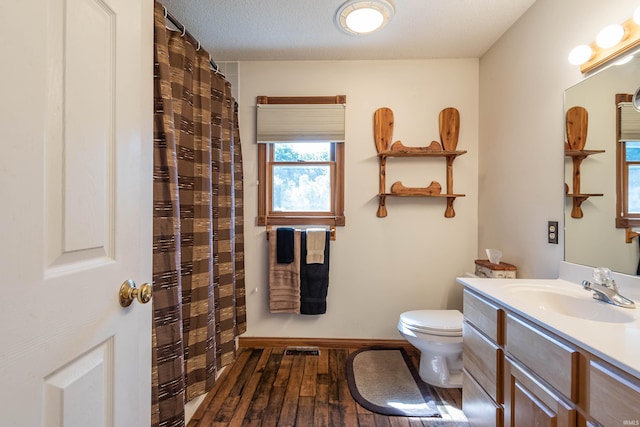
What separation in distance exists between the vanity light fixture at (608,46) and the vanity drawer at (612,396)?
4.11 ft

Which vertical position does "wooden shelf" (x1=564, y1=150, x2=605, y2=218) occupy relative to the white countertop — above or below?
above

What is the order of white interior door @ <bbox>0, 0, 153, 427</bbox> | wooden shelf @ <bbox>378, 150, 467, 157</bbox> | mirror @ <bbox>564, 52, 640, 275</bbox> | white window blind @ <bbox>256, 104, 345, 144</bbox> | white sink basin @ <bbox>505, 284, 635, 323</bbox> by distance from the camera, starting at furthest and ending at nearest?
white window blind @ <bbox>256, 104, 345, 144</bbox>, wooden shelf @ <bbox>378, 150, 467, 157</bbox>, mirror @ <bbox>564, 52, 640, 275</bbox>, white sink basin @ <bbox>505, 284, 635, 323</bbox>, white interior door @ <bbox>0, 0, 153, 427</bbox>

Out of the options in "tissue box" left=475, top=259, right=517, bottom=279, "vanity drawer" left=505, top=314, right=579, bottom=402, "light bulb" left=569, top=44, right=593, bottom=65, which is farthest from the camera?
"tissue box" left=475, top=259, right=517, bottom=279

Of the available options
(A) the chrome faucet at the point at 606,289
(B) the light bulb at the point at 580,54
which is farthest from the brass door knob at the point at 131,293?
(B) the light bulb at the point at 580,54

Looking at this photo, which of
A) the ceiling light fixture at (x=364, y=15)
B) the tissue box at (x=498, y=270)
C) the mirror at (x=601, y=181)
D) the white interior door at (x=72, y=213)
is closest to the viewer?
the white interior door at (x=72, y=213)

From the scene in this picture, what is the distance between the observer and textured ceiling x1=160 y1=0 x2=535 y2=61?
1.67 metres

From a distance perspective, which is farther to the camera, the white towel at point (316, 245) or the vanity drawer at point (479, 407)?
the white towel at point (316, 245)

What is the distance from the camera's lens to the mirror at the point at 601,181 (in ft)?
3.73

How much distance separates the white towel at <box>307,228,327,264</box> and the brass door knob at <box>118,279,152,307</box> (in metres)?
1.47

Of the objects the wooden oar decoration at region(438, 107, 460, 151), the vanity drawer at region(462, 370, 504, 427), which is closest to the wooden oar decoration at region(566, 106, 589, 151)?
the wooden oar decoration at region(438, 107, 460, 151)

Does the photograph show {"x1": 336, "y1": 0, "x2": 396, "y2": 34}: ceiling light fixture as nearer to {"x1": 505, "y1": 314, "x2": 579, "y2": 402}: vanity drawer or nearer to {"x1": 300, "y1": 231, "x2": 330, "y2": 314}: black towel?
{"x1": 300, "y1": 231, "x2": 330, "y2": 314}: black towel

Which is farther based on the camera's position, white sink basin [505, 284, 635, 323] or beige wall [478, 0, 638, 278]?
beige wall [478, 0, 638, 278]

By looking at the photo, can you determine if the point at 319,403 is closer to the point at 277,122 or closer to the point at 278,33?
the point at 277,122

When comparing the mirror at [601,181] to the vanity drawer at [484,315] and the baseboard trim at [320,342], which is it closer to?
the vanity drawer at [484,315]
